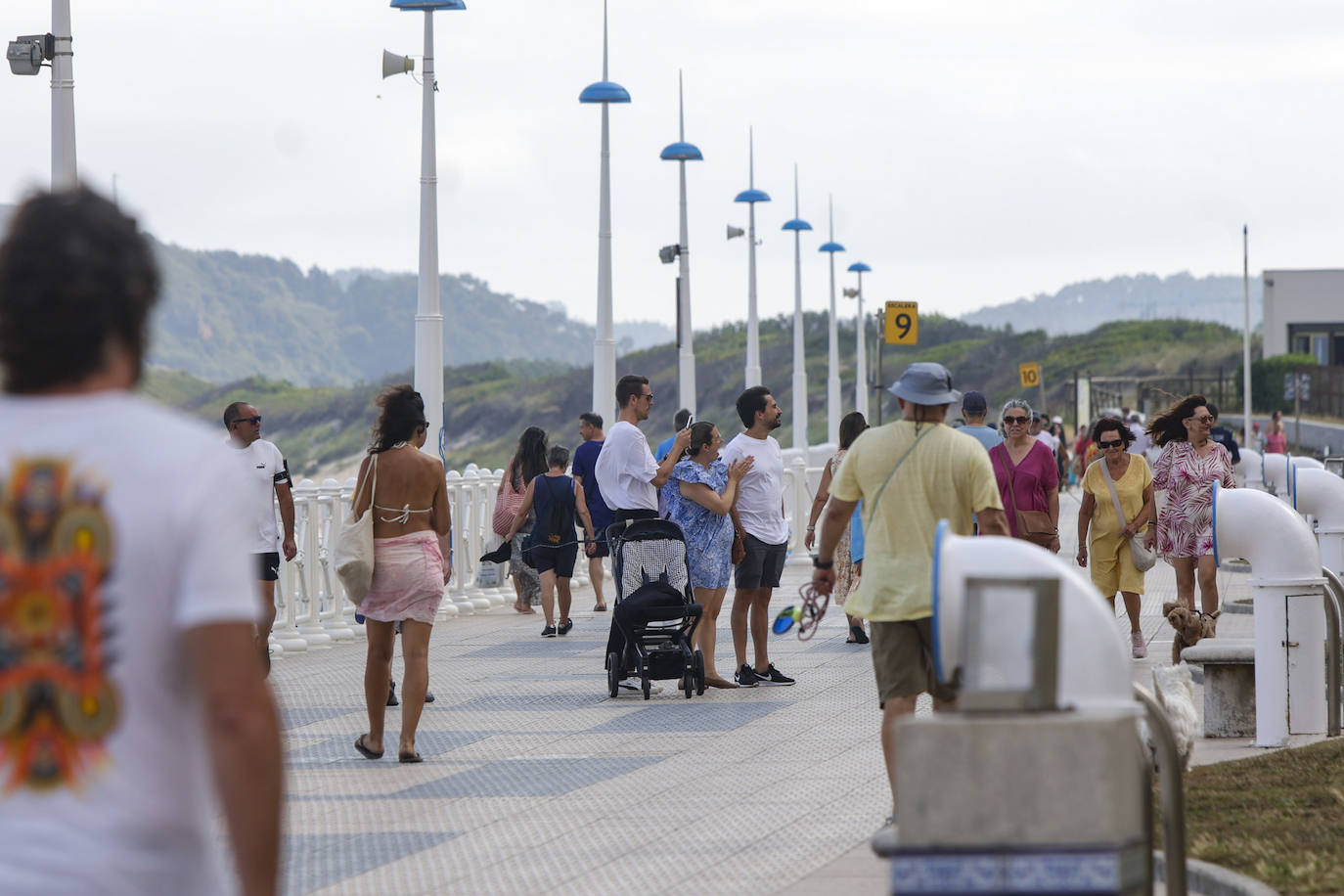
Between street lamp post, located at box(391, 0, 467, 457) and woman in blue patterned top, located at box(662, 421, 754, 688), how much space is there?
5.68 meters

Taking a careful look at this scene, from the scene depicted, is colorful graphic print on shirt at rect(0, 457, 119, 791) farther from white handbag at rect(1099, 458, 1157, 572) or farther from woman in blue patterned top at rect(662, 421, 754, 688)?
white handbag at rect(1099, 458, 1157, 572)

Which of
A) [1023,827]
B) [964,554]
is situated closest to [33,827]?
[1023,827]

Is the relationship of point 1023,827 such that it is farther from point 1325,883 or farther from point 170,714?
point 1325,883

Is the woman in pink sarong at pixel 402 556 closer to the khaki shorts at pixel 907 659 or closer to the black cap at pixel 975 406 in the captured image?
the khaki shorts at pixel 907 659

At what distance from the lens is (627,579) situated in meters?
11.2

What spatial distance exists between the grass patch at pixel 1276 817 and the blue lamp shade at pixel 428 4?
10.4 m

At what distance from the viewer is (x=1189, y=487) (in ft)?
38.7

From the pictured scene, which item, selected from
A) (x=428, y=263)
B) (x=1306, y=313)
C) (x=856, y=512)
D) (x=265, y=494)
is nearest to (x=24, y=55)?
(x=265, y=494)

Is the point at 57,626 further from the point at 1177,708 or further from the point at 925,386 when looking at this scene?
the point at 1177,708

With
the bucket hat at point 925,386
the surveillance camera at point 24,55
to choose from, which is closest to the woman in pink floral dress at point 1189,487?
the bucket hat at point 925,386

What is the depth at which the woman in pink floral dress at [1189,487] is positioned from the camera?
38.4 feet

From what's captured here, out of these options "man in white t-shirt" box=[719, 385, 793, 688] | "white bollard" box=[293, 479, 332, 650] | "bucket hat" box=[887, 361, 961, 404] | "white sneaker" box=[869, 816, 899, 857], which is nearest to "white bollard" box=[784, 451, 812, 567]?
"white bollard" box=[293, 479, 332, 650]

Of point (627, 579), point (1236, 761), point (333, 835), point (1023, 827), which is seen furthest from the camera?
point (627, 579)

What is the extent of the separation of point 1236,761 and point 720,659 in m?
5.61
